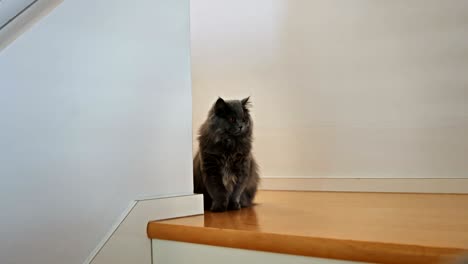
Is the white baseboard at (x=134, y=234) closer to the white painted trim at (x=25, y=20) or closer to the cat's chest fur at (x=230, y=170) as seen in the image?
the cat's chest fur at (x=230, y=170)

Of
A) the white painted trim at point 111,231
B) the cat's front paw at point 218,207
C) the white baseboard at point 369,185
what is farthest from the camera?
Answer: the white baseboard at point 369,185

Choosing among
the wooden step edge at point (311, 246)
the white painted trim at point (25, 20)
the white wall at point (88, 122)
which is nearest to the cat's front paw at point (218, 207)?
the white wall at point (88, 122)

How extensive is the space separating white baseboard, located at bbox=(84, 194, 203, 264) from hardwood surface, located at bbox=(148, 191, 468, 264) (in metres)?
0.03

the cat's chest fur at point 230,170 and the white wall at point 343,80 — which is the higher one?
the white wall at point 343,80

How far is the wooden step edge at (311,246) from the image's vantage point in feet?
2.11

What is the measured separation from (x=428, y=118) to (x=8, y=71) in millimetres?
1432

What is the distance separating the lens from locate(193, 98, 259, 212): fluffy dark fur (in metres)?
1.25

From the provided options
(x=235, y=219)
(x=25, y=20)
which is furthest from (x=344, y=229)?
(x=25, y=20)

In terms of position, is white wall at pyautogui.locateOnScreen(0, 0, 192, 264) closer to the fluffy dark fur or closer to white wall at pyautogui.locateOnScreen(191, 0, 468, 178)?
the fluffy dark fur

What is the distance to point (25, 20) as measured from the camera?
795 mm

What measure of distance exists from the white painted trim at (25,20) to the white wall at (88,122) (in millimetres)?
13

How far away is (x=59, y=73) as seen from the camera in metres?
0.83

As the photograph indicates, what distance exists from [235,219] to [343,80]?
96 centimetres

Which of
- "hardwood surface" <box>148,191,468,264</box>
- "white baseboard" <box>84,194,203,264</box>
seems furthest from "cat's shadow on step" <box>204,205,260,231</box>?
"white baseboard" <box>84,194,203,264</box>
